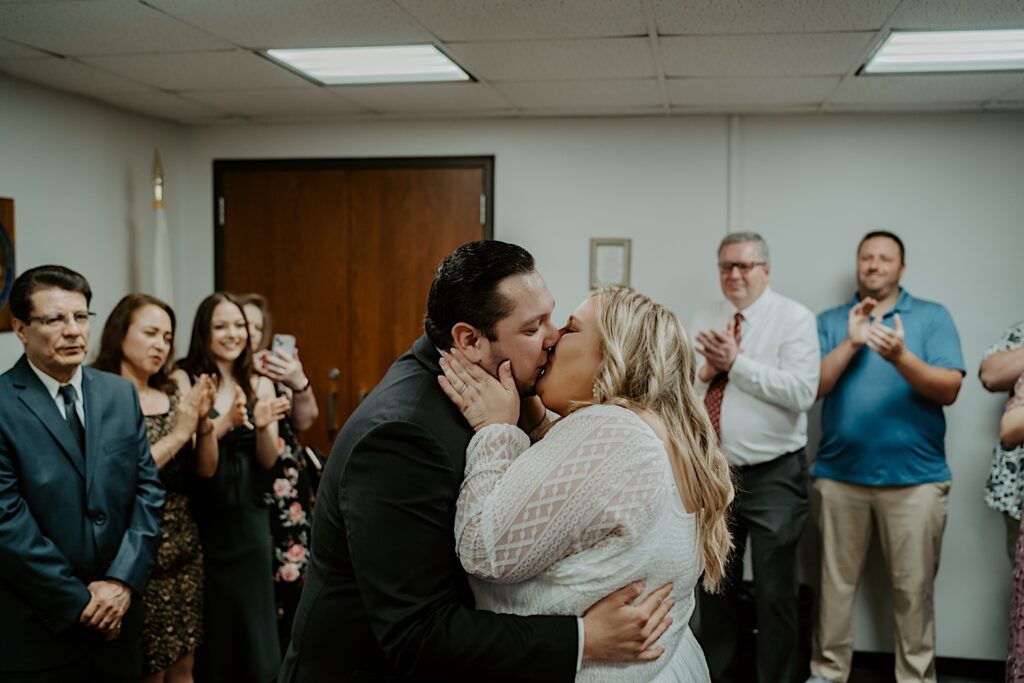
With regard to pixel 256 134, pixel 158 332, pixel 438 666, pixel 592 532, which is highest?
pixel 256 134

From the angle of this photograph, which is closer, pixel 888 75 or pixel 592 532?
pixel 592 532

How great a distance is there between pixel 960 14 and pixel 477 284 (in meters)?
1.84

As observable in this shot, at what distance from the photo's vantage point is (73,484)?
95.0 inches

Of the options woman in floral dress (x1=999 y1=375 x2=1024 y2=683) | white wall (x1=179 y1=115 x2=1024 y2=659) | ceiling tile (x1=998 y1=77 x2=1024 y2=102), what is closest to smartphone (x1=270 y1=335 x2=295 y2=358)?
white wall (x1=179 y1=115 x2=1024 y2=659)

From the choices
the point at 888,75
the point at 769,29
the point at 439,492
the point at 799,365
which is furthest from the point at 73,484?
the point at 888,75

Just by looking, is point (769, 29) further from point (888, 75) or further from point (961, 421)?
point (961, 421)

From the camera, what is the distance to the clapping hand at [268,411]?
3.22 metres

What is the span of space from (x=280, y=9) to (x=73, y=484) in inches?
58.1

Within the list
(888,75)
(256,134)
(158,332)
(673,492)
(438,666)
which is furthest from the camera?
(256,134)

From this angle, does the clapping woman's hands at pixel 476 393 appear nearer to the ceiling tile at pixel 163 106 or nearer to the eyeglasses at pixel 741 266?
the eyeglasses at pixel 741 266

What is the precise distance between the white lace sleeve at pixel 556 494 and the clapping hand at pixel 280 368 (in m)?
2.15

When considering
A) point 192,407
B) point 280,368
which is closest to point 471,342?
point 192,407

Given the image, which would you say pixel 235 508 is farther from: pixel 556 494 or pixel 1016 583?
pixel 1016 583

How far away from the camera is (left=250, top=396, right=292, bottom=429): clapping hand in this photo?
3.22 m
